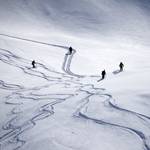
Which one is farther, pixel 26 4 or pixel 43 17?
pixel 26 4

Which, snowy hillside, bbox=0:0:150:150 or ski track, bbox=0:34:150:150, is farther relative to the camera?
ski track, bbox=0:34:150:150

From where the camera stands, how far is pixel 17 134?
508 inches

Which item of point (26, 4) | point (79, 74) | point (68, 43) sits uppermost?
point (26, 4)

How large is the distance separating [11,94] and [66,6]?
183 feet

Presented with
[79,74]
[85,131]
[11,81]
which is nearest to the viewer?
[85,131]

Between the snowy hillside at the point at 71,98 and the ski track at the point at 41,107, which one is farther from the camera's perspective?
the ski track at the point at 41,107

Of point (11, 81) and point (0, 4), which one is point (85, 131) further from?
point (0, 4)

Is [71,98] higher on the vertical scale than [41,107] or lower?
higher

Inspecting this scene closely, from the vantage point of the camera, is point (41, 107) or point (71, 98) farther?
point (71, 98)

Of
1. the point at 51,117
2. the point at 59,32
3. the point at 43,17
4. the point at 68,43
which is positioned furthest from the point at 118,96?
the point at 43,17

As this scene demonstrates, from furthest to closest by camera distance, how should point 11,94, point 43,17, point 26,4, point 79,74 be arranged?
1. point 26,4
2. point 43,17
3. point 79,74
4. point 11,94

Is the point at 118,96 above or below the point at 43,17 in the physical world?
below

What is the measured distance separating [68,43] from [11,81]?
2136 cm

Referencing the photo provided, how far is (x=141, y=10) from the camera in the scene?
2955 inches
